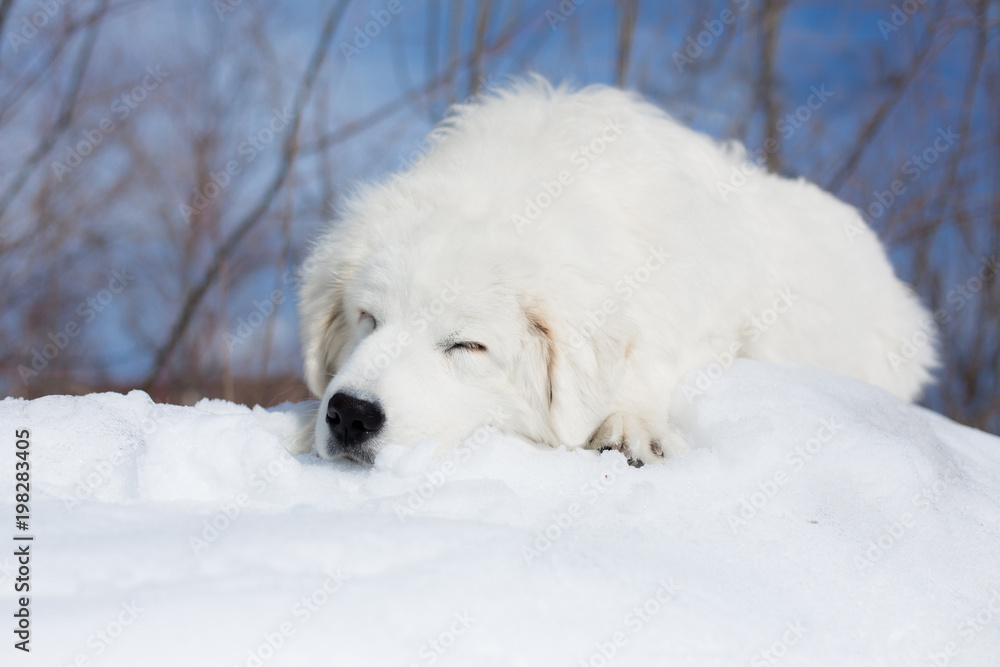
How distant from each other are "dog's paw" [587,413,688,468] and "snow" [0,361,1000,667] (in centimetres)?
9

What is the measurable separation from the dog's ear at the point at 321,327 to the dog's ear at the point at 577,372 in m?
0.84

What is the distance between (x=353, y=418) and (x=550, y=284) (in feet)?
2.55

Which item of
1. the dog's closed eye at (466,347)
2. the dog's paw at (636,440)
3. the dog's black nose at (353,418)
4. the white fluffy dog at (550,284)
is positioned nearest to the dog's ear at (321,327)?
the white fluffy dog at (550,284)

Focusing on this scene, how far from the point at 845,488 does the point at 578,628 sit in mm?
1042

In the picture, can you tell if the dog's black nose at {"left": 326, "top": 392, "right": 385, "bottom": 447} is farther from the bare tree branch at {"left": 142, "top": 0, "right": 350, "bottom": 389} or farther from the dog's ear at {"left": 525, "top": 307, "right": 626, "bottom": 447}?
the bare tree branch at {"left": 142, "top": 0, "right": 350, "bottom": 389}

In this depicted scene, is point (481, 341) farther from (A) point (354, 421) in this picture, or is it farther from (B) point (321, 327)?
(B) point (321, 327)

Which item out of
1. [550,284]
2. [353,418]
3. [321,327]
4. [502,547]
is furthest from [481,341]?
[502,547]

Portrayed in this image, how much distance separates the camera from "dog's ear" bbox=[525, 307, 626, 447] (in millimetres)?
2510

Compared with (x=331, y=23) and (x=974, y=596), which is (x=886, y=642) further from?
(x=331, y=23)

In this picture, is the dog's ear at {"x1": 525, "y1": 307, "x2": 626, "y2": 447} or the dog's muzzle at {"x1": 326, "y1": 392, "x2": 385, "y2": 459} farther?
the dog's ear at {"x1": 525, "y1": 307, "x2": 626, "y2": 447}

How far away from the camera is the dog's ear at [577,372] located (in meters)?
2.51

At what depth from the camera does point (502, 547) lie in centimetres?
148

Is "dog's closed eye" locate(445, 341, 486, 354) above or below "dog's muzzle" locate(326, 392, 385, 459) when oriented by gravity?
above

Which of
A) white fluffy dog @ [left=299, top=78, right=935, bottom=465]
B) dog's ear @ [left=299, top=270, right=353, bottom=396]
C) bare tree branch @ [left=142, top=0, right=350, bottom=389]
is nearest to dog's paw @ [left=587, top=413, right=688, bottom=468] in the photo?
white fluffy dog @ [left=299, top=78, right=935, bottom=465]
